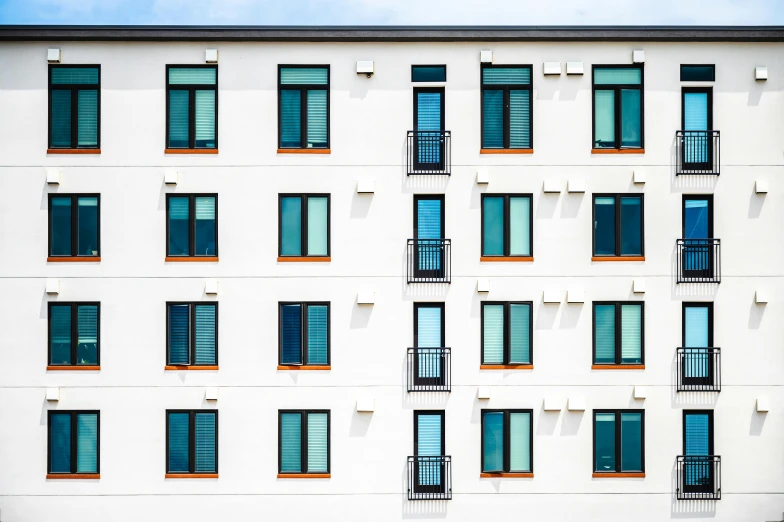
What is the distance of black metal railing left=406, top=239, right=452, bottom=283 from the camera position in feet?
56.1

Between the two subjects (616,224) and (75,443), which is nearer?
(75,443)

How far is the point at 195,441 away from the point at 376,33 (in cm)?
1093

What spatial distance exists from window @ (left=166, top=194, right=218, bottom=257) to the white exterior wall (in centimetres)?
27

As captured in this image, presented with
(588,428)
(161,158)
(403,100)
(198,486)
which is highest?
(403,100)

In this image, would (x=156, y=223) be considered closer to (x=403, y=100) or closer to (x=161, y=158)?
(x=161, y=158)

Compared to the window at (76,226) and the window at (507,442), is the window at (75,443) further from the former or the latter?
the window at (507,442)

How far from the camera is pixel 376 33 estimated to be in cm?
1717

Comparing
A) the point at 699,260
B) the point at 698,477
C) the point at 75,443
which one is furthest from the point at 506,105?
the point at 75,443

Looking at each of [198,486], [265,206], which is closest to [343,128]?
[265,206]

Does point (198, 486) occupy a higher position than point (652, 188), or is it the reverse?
point (652, 188)

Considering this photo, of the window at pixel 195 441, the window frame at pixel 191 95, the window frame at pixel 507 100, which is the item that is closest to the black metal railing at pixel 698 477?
the window frame at pixel 507 100

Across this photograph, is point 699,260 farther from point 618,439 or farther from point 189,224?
point 189,224

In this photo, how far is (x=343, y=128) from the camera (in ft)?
56.6

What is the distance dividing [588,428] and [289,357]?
296 inches
